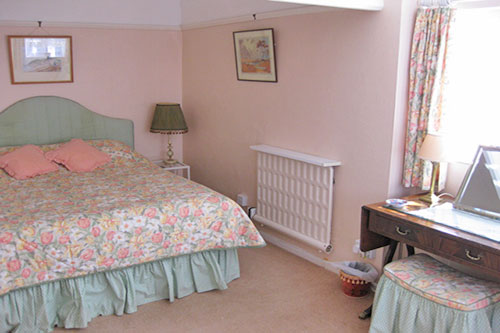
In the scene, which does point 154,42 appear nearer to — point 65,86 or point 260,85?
point 65,86

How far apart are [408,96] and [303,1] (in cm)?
93

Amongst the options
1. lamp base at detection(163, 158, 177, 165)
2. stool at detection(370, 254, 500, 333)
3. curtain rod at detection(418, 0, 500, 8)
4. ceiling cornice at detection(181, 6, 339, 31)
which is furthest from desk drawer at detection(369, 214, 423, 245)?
lamp base at detection(163, 158, 177, 165)

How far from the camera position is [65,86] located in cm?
459

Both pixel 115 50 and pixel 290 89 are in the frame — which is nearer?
pixel 290 89

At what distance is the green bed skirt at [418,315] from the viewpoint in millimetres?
2289

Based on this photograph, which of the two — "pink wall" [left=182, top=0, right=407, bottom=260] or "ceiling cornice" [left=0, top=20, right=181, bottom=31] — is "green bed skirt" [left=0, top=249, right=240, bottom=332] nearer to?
"pink wall" [left=182, top=0, right=407, bottom=260]

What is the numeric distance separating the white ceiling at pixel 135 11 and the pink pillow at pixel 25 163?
3.82 feet

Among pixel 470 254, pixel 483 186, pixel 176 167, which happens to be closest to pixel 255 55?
pixel 176 167

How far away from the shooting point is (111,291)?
2984 mm

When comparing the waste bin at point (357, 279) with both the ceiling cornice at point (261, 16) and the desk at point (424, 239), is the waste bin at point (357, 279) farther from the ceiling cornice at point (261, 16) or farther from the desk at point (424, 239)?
the ceiling cornice at point (261, 16)

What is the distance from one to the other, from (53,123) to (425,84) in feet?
10.7

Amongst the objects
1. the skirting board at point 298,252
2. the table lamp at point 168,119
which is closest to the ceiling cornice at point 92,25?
the table lamp at point 168,119

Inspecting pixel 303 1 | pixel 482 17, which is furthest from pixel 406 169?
pixel 303 1

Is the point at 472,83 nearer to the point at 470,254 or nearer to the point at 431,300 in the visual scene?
the point at 470,254
